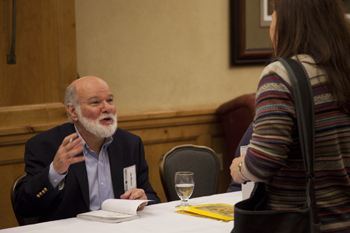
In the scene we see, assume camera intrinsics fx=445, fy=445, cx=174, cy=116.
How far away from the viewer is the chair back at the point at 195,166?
9.38 feet

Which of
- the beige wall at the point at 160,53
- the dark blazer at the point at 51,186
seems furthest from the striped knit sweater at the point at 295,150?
the beige wall at the point at 160,53

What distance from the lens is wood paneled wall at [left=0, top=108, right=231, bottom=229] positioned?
3.18 m

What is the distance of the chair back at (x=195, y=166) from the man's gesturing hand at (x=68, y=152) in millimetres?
955

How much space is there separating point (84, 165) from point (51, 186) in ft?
0.91

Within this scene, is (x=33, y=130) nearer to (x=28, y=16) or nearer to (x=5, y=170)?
(x=5, y=170)

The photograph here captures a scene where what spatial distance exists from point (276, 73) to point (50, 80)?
7.09 ft

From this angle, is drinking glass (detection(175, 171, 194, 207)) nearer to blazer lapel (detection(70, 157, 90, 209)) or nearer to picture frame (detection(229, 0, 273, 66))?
blazer lapel (detection(70, 157, 90, 209))

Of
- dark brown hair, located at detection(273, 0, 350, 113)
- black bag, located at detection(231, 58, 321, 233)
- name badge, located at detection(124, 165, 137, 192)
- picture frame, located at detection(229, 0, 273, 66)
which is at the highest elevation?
picture frame, located at detection(229, 0, 273, 66)

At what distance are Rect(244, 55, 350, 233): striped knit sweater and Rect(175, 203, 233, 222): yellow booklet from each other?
648 mm

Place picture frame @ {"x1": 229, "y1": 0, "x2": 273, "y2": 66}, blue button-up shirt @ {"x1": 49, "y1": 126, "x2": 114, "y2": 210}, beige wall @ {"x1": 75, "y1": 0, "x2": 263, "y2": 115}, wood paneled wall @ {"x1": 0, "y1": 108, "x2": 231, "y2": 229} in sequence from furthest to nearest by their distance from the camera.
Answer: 1. picture frame @ {"x1": 229, "y1": 0, "x2": 273, "y2": 66}
2. beige wall @ {"x1": 75, "y1": 0, "x2": 263, "y2": 115}
3. wood paneled wall @ {"x1": 0, "y1": 108, "x2": 231, "y2": 229}
4. blue button-up shirt @ {"x1": 49, "y1": 126, "x2": 114, "y2": 210}

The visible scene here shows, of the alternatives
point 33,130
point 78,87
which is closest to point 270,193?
point 78,87

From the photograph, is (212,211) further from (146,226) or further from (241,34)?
(241,34)

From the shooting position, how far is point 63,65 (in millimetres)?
3008

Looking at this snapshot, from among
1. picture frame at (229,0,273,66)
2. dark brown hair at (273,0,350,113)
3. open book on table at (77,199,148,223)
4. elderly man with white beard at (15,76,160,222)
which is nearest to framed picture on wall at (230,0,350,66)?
picture frame at (229,0,273,66)
